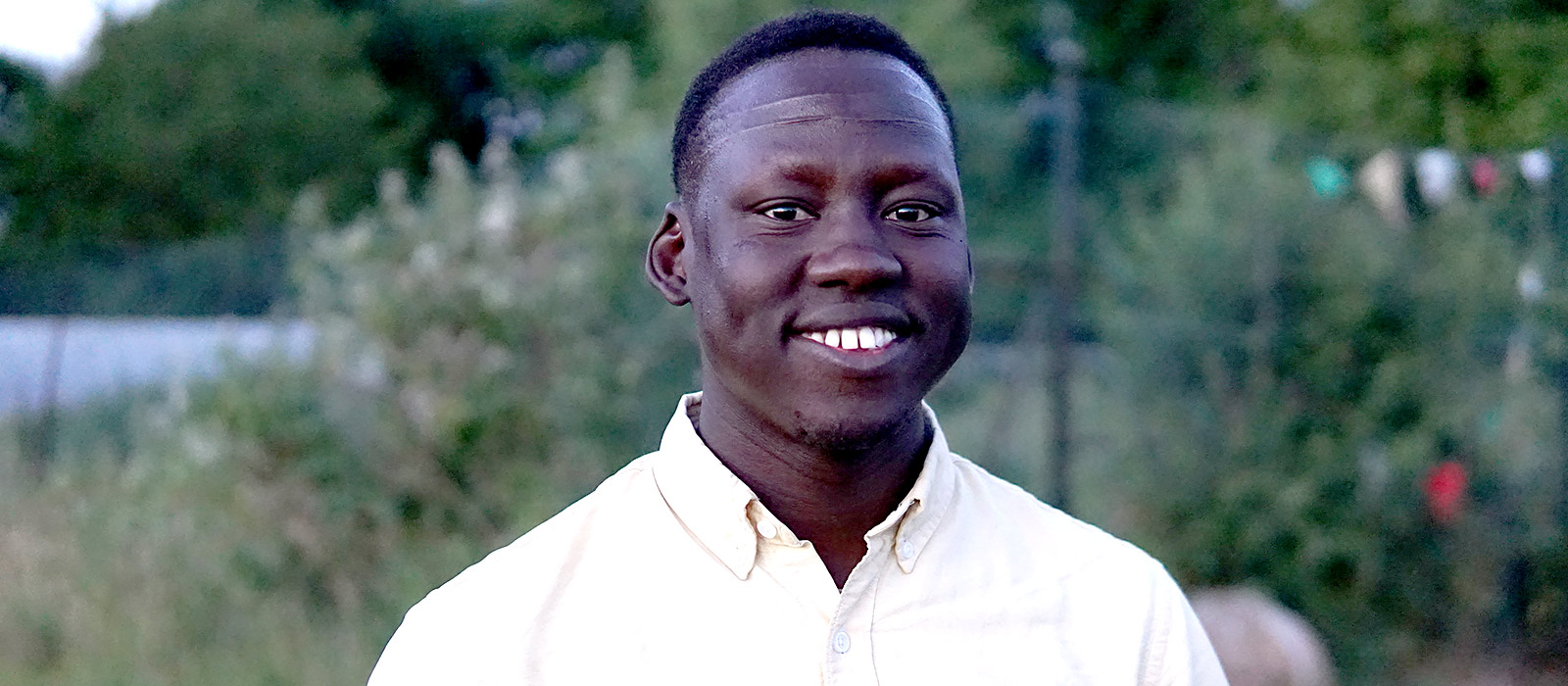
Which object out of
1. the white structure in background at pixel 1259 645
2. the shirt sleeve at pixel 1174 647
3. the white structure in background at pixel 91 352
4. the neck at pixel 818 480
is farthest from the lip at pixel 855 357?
the white structure in background at pixel 91 352

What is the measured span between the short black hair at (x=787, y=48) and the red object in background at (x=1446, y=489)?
4.35 metres

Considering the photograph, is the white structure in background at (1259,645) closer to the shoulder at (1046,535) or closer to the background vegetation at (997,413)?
the background vegetation at (997,413)

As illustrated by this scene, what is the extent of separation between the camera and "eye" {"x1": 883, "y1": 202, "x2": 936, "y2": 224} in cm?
162

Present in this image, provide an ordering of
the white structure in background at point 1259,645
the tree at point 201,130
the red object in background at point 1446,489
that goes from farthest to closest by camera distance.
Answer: the tree at point 201,130 < the red object in background at point 1446,489 < the white structure in background at point 1259,645

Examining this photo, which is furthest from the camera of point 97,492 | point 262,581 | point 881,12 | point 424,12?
point 424,12

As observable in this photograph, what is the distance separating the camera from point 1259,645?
498cm

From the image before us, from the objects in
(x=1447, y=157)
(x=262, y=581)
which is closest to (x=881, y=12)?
(x=1447, y=157)

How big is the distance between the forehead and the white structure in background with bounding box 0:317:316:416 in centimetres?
525

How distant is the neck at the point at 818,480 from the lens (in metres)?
1.67

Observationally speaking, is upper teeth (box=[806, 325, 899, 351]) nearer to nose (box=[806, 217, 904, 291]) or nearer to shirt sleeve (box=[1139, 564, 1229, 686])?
nose (box=[806, 217, 904, 291])

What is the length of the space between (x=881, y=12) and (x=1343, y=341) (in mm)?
8435

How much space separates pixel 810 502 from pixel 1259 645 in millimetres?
3843

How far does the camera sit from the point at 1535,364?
534 cm

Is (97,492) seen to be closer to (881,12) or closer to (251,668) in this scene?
(251,668)
